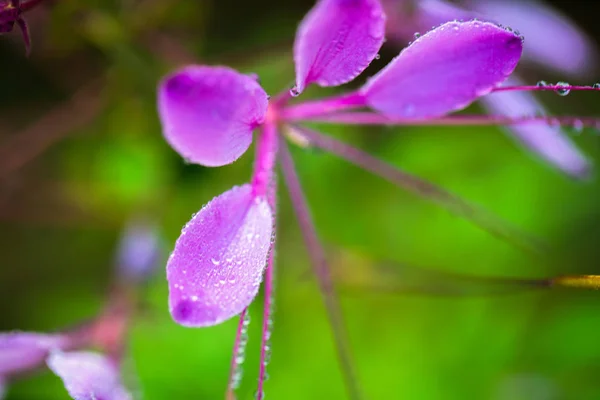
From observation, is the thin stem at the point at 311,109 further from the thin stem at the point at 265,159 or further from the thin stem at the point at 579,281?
the thin stem at the point at 579,281

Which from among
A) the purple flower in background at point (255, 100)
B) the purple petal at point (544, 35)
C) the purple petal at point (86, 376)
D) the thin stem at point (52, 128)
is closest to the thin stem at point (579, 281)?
the purple flower in background at point (255, 100)

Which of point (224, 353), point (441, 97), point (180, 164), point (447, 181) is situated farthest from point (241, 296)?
point (447, 181)

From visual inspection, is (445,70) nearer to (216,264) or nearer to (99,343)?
(216,264)

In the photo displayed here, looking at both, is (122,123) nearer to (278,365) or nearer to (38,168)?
(38,168)

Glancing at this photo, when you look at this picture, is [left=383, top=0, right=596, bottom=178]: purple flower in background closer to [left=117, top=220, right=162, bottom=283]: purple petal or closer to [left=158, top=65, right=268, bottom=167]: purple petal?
[left=158, top=65, right=268, bottom=167]: purple petal

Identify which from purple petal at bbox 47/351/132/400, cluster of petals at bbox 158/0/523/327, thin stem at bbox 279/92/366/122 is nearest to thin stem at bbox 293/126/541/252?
thin stem at bbox 279/92/366/122

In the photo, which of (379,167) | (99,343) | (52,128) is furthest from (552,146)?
(52,128)
